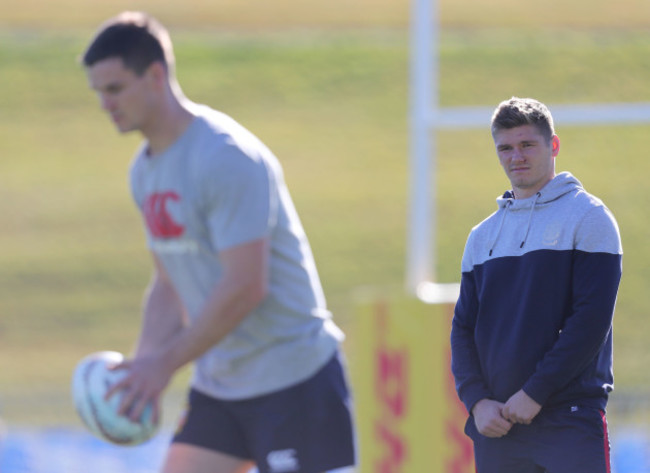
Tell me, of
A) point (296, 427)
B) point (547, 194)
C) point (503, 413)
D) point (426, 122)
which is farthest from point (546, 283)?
point (426, 122)

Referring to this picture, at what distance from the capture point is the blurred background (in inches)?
304

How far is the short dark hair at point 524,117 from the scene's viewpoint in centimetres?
184

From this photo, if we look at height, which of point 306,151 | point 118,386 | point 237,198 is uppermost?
point 237,198

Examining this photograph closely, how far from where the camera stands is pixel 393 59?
23312 mm

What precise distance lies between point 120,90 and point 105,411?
1039 mm

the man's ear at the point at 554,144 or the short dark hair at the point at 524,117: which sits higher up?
the short dark hair at the point at 524,117

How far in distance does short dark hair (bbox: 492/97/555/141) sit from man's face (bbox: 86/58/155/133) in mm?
1846

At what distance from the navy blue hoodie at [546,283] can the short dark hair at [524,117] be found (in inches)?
3.8

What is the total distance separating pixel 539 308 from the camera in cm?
188

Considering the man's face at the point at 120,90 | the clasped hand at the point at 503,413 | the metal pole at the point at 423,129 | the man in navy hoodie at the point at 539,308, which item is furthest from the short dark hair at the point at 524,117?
the metal pole at the point at 423,129

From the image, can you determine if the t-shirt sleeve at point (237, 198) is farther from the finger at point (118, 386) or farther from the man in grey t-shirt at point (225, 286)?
the finger at point (118, 386)

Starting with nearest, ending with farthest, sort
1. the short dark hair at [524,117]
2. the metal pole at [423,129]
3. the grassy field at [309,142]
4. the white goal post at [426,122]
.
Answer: the short dark hair at [524,117] → the white goal post at [426,122] → the metal pole at [423,129] → the grassy field at [309,142]


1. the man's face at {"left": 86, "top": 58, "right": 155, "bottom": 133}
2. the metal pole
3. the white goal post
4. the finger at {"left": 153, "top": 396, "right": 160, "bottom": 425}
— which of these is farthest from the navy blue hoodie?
the metal pole

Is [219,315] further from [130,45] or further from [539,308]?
[539,308]
